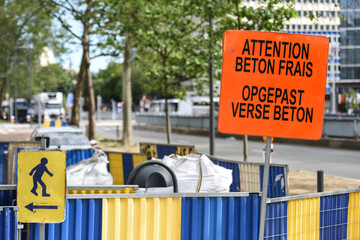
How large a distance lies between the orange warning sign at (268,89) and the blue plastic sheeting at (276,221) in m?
0.79

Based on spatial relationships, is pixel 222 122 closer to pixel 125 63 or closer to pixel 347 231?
pixel 347 231

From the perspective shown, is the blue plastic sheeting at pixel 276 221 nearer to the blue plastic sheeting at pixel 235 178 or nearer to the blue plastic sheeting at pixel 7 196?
the blue plastic sheeting at pixel 7 196

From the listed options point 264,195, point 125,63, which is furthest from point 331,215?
point 125,63

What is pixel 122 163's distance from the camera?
13141mm

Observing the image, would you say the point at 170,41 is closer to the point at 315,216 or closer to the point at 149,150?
the point at 149,150

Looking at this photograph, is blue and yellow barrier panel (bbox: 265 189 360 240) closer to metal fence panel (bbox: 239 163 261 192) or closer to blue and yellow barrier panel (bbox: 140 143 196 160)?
metal fence panel (bbox: 239 163 261 192)

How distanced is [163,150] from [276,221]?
7.60 m

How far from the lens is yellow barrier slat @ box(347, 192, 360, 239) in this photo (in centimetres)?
640

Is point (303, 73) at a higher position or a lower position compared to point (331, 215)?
higher


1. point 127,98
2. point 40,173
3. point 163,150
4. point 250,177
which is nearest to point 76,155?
point 163,150

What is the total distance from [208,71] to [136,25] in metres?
3.13

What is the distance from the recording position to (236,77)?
5.25m

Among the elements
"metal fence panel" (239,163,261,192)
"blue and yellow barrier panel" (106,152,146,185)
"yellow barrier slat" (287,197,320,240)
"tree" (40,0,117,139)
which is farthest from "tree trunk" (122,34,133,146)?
"yellow barrier slat" (287,197,320,240)

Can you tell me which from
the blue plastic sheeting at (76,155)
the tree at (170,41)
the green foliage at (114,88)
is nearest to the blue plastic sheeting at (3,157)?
the blue plastic sheeting at (76,155)
